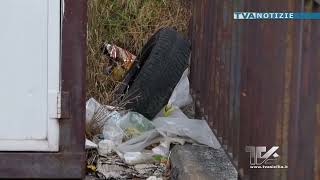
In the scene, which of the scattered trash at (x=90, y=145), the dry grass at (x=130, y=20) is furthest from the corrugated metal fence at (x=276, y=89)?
the dry grass at (x=130, y=20)

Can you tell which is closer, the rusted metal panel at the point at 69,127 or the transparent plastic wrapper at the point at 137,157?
the rusted metal panel at the point at 69,127

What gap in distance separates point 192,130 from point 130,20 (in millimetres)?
2207

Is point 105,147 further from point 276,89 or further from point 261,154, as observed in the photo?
point 276,89

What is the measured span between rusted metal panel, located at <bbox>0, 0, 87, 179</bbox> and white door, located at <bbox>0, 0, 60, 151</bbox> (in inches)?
1.6

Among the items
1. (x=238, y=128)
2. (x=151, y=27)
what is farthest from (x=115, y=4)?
A: (x=238, y=128)

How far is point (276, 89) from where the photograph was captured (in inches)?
115

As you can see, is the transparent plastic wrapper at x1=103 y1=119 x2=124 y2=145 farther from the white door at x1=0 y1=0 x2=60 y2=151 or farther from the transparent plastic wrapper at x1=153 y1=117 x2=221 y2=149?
the white door at x1=0 y1=0 x2=60 y2=151

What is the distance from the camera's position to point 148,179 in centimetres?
430

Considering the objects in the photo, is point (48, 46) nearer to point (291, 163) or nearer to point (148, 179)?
point (148, 179)

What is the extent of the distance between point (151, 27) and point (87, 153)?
7.86 ft

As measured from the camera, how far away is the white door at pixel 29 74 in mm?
3947

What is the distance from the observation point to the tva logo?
2.97m

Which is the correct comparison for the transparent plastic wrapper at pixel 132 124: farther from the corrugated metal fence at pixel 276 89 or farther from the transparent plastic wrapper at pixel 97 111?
the corrugated metal fence at pixel 276 89

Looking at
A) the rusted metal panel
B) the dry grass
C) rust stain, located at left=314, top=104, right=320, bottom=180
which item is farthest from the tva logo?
the dry grass
